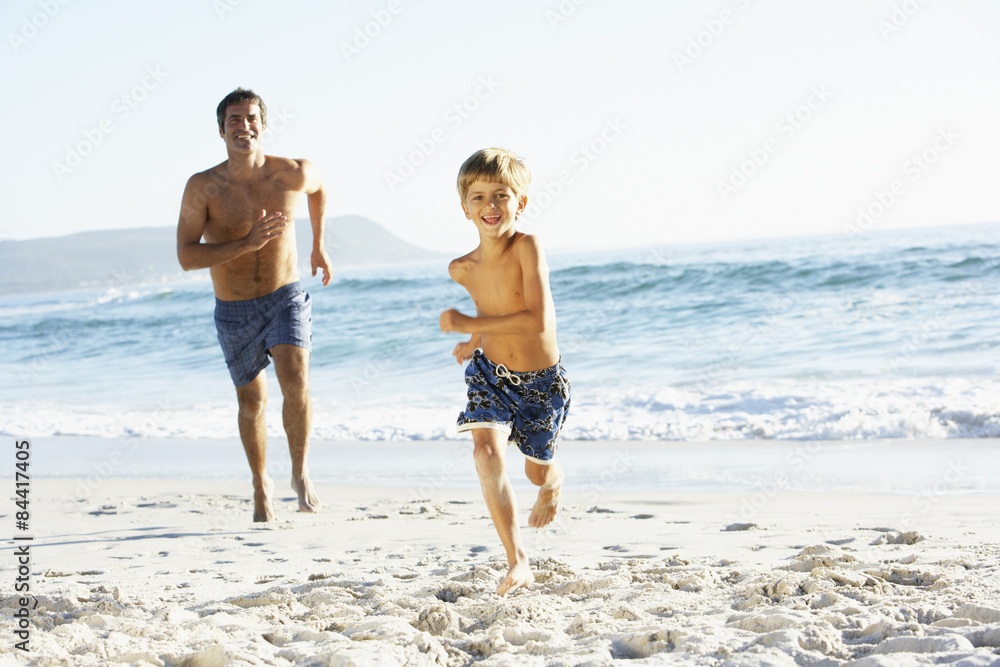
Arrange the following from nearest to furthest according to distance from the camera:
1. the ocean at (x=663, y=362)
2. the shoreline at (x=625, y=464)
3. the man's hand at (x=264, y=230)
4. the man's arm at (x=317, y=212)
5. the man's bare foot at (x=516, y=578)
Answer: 1. the man's bare foot at (x=516, y=578)
2. the man's hand at (x=264, y=230)
3. the man's arm at (x=317, y=212)
4. the shoreline at (x=625, y=464)
5. the ocean at (x=663, y=362)

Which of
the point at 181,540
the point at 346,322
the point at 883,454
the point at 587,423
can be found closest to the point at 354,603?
the point at 181,540

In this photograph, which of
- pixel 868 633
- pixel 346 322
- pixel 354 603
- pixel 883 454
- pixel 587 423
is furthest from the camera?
pixel 346 322

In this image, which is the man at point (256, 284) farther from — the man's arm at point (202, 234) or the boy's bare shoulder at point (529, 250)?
the boy's bare shoulder at point (529, 250)

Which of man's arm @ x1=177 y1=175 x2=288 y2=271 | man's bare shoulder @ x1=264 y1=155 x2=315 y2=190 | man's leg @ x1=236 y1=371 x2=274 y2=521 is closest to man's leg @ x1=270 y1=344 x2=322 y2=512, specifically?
man's leg @ x1=236 y1=371 x2=274 y2=521

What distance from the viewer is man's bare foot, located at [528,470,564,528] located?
324cm

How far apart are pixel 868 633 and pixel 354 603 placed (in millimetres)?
1536

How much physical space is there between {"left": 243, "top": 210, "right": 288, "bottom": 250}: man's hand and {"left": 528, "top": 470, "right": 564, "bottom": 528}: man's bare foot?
170 centimetres

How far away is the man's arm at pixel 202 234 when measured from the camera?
3873 millimetres

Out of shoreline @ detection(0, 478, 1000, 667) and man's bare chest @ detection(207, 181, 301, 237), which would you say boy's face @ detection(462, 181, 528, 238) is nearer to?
shoreline @ detection(0, 478, 1000, 667)

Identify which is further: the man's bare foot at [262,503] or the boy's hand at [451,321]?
the man's bare foot at [262,503]

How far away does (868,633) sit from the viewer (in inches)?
86.7

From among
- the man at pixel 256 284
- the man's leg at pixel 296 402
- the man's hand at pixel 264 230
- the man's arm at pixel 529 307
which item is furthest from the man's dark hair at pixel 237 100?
the man's arm at pixel 529 307

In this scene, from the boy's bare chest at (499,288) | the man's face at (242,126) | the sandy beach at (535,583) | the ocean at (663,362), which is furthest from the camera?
the ocean at (663,362)

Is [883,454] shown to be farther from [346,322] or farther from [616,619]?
[346,322]
